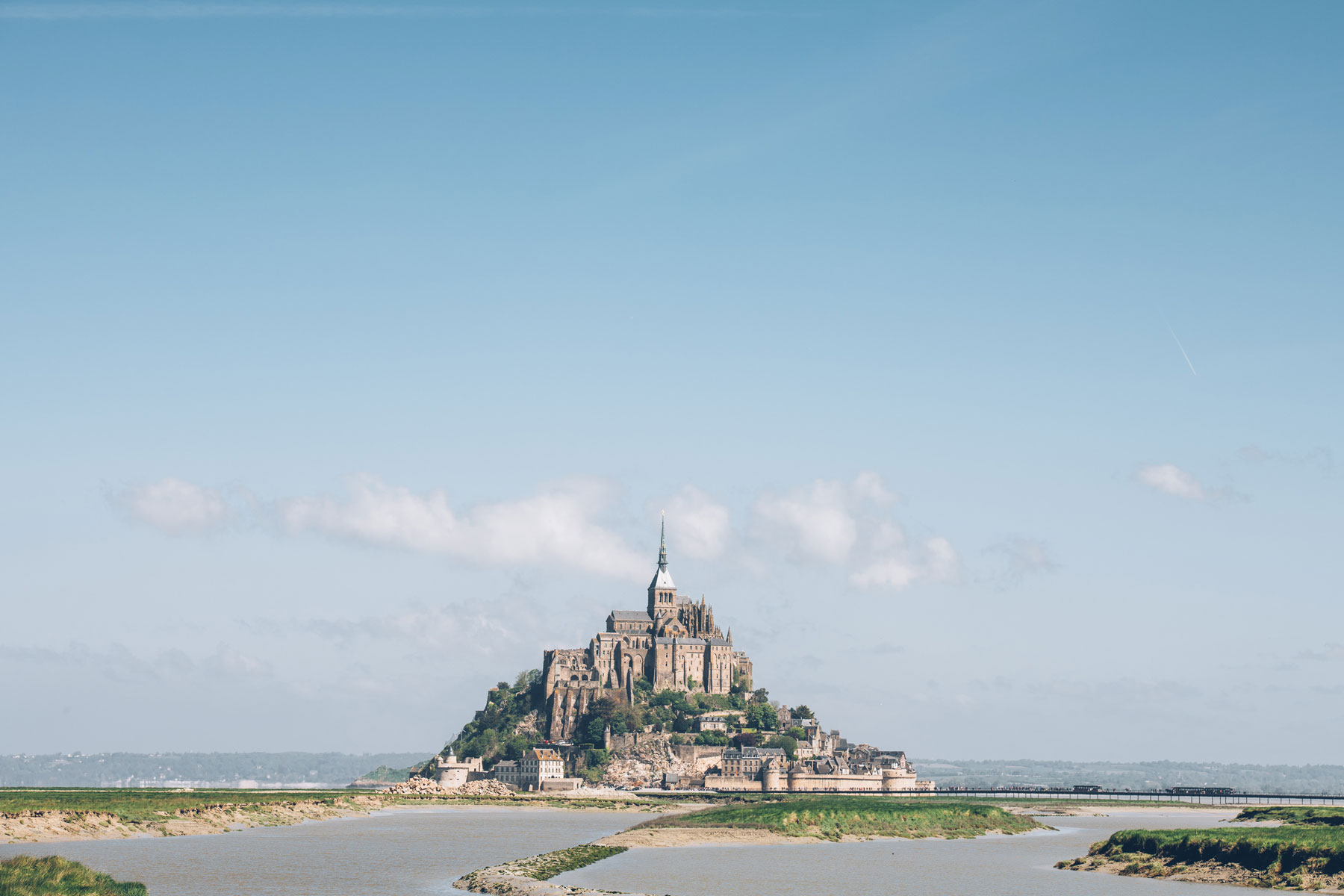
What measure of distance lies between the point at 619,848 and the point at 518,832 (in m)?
20.4

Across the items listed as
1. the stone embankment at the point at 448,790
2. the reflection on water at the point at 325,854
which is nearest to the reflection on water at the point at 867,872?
the reflection on water at the point at 325,854

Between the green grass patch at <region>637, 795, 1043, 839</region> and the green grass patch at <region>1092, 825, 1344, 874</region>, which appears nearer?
the green grass patch at <region>1092, 825, 1344, 874</region>

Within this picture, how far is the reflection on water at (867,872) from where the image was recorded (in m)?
63.4

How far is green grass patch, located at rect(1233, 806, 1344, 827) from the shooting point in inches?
4018

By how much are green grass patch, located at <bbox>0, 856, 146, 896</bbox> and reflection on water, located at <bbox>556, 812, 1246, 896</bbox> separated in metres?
19.9

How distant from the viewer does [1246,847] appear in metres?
70.6

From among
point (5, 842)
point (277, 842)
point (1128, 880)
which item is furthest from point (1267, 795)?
point (5, 842)

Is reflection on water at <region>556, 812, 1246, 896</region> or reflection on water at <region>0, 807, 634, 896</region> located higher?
reflection on water at <region>0, 807, 634, 896</region>

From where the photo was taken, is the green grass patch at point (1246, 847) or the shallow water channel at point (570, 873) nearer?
the shallow water channel at point (570, 873)

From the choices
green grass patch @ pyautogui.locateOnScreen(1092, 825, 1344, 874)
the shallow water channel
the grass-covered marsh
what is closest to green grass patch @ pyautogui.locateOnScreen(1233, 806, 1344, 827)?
the shallow water channel

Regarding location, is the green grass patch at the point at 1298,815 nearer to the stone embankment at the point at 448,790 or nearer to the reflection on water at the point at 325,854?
the reflection on water at the point at 325,854

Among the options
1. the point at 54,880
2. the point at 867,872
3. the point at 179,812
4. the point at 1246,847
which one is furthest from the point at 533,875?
the point at 179,812

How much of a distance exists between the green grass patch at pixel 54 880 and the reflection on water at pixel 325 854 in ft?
7.45

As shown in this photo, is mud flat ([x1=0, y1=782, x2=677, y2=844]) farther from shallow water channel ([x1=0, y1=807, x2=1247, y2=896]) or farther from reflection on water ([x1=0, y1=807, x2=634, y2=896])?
shallow water channel ([x1=0, y1=807, x2=1247, y2=896])
